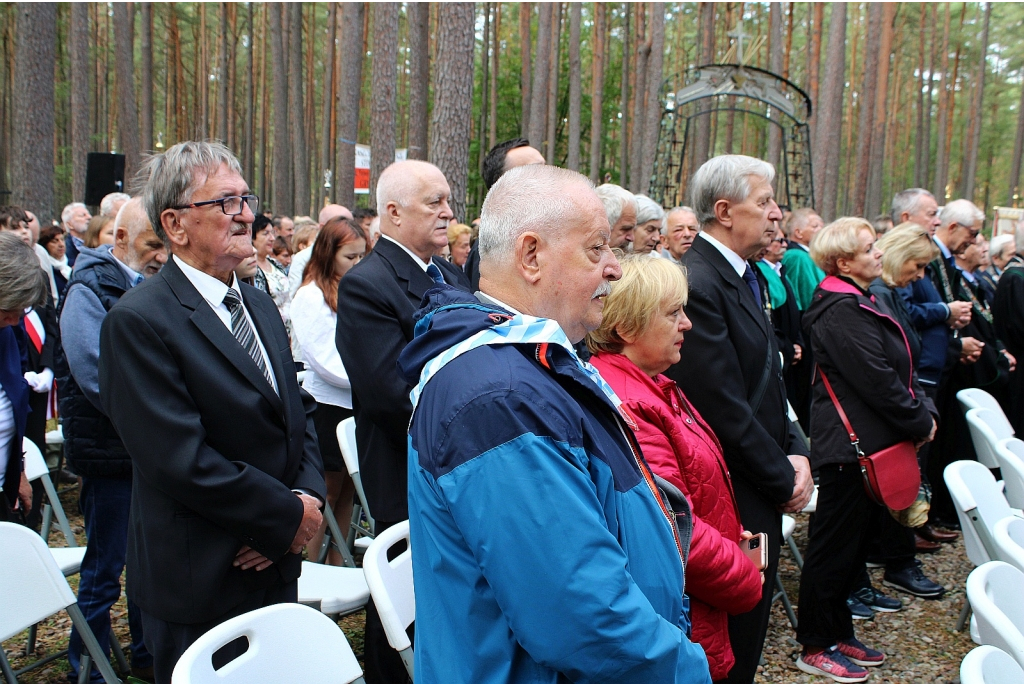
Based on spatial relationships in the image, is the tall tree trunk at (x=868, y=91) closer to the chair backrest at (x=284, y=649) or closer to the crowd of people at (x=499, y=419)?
the crowd of people at (x=499, y=419)

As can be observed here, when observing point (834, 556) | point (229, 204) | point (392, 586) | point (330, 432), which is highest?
point (229, 204)

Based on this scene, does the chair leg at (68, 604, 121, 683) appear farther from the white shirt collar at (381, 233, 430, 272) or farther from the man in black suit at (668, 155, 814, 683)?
the man in black suit at (668, 155, 814, 683)

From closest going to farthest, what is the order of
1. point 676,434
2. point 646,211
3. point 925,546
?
point 676,434 < point 646,211 < point 925,546

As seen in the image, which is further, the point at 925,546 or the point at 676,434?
the point at 925,546

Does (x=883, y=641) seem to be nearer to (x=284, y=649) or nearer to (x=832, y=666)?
(x=832, y=666)

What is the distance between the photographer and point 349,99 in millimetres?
12875

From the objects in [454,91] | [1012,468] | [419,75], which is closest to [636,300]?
[1012,468]

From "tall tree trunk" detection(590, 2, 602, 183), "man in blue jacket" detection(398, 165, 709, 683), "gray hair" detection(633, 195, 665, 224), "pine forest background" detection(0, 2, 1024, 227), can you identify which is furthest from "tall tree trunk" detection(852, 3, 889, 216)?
"man in blue jacket" detection(398, 165, 709, 683)

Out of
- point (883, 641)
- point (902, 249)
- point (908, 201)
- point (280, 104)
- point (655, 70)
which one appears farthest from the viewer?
point (280, 104)

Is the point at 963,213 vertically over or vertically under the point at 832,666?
over

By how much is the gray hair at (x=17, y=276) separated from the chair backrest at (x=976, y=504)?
146 inches

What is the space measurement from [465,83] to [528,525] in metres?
7.22

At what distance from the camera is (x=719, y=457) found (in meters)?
2.44

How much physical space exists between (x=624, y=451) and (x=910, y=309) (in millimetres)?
4564
